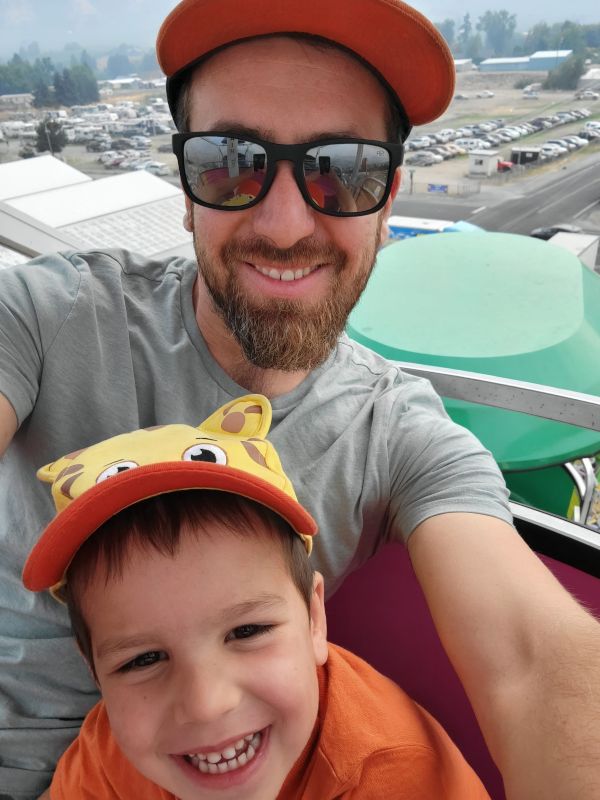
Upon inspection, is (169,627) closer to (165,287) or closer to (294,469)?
(294,469)

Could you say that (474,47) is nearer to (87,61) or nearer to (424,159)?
(424,159)

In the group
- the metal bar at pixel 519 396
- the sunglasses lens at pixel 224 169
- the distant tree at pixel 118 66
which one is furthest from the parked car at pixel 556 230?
the sunglasses lens at pixel 224 169

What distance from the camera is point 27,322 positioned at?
2.98ft

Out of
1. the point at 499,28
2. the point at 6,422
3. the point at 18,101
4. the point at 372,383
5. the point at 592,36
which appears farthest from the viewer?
the point at 18,101

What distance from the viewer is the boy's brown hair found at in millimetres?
655

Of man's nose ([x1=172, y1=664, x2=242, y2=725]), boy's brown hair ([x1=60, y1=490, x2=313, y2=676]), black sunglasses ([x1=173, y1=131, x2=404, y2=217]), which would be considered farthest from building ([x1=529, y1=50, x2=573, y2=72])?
man's nose ([x1=172, y1=664, x2=242, y2=725])

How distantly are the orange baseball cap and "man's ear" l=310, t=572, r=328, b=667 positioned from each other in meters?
0.76

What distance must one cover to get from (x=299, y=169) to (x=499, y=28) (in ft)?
7.52

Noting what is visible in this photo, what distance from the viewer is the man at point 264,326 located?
2.87 feet

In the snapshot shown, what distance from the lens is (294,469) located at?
3.13ft

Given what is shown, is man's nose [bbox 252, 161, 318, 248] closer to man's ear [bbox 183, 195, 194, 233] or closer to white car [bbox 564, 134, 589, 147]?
man's ear [bbox 183, 195, 194, 233]

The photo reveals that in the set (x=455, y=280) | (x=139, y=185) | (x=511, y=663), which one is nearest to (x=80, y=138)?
(x=139, y=185)

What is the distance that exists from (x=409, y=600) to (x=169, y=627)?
0.50 meters

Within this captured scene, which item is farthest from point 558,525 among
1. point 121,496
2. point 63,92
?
point 63,92
